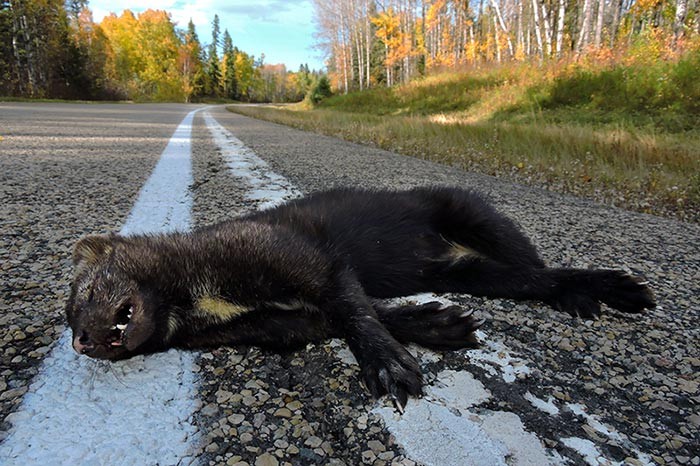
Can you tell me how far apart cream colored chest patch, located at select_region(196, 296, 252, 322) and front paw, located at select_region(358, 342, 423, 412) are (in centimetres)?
57

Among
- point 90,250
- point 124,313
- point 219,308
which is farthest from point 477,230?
point 90,250

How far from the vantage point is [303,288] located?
181 cm

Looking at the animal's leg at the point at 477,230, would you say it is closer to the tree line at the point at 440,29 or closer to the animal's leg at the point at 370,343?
the animal's leg at the point at 370,343

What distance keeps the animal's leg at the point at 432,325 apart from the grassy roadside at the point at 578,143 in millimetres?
3463

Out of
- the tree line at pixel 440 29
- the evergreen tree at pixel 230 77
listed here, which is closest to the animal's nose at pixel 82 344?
the tree line at pixel 440 29

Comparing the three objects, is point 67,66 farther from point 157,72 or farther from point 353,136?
point 353,136

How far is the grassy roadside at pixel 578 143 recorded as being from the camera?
4.77 m

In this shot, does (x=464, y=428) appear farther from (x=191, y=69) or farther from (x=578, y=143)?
(x=191, y=69)

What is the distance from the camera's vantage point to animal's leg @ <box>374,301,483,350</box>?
Answer: 5.11ft

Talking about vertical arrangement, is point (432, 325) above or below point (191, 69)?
below

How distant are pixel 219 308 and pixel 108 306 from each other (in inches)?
15.6

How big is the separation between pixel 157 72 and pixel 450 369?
72410 mm

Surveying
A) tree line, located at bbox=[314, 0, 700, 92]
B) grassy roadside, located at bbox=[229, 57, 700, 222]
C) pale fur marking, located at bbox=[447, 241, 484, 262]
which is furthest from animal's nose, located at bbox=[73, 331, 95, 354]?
tree line, located at bbox=[314, 0, 700, 92]

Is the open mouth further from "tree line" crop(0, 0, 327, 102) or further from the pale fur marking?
"tree line" crop(0, 0, 327, 102)
